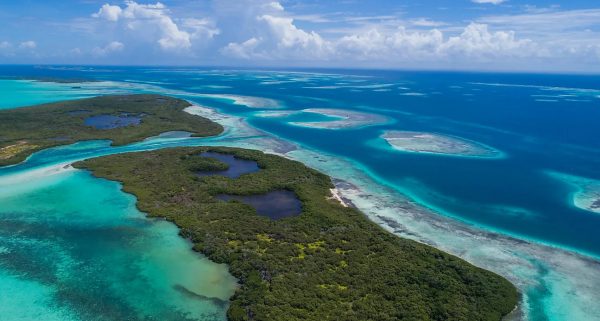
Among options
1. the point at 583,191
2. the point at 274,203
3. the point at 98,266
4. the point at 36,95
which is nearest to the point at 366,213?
the point at 274,203

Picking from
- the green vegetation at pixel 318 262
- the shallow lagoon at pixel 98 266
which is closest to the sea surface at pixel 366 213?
the shallow lagoon at pixel 98 266

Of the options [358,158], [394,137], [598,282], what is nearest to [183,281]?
[598,282]

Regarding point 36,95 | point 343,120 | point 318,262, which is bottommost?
point 318,262

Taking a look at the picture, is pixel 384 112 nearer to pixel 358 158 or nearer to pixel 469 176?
pixel 358 158

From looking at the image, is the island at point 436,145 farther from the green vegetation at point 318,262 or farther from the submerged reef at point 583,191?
the green vegetation at point 318,262

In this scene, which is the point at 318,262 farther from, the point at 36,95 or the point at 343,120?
the point at 36,95
